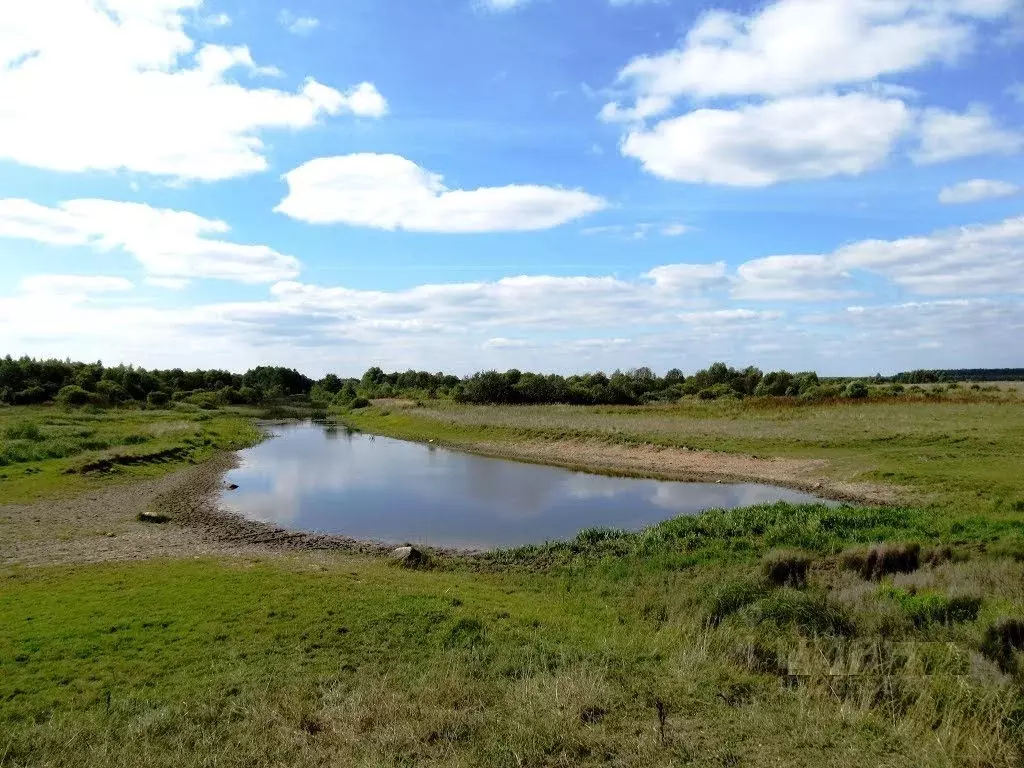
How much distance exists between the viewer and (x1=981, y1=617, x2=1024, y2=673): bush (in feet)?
25.5

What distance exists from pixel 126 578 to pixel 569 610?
8.72 m

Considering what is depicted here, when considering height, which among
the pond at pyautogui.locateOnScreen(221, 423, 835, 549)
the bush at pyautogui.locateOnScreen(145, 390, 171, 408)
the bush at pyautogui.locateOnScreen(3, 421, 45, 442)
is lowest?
the pond at pyautogui.locateOnScreen(221, 423, 835, 549)

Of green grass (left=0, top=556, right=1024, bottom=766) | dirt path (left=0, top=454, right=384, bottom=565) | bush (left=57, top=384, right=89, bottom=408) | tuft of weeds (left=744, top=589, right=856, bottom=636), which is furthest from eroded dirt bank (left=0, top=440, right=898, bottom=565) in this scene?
bush (left=57, top=384, right=89, bottom=408)

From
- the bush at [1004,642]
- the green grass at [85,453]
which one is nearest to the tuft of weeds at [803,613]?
the bush at [1004,642]

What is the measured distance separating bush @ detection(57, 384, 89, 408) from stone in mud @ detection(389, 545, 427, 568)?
73.0 meters

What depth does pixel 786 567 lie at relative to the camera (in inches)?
516

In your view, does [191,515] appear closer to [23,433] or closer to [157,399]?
[23,433]

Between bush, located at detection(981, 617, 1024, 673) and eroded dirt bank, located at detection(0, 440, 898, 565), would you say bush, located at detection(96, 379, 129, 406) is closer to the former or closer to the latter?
eroded dirt bank, located at detection(0, 440, 898, 565)

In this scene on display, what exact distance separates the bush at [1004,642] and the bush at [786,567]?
3.86m

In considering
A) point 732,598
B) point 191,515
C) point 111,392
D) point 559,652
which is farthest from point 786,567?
point 111,392

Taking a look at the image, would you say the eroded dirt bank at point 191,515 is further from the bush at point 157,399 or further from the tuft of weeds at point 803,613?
the bush at point 157,399

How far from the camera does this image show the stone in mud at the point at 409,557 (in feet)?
50.5

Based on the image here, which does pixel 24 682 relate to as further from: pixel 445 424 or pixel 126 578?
pixel 445 424

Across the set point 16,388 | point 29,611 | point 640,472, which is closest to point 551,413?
point 640,472
